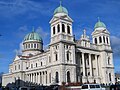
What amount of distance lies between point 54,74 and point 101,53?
23.7 meters

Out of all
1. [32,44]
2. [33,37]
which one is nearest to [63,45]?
[32,44]

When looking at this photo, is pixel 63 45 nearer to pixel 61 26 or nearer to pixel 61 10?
pixel 61 26

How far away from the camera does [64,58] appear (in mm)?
67938

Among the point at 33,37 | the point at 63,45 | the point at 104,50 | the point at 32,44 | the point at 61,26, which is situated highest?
the point at 33,37

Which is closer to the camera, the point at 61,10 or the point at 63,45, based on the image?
the point at 63,45

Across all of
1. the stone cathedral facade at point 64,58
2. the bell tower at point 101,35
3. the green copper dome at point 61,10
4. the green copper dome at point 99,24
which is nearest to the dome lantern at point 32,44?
the stone cathedral facade at point 64,58

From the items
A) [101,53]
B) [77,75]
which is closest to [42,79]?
[77,75]

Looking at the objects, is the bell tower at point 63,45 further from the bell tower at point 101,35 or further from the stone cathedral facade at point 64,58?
the bell tower at point 101,35

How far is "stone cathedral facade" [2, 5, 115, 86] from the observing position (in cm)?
6900

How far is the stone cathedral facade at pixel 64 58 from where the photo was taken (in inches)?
2717

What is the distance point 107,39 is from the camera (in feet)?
287

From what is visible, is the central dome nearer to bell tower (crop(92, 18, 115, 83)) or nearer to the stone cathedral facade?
the stone cathedral facade

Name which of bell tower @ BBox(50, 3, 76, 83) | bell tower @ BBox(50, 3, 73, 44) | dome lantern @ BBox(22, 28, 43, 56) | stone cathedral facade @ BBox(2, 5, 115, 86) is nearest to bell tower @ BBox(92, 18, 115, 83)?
stone cathedral facade @ BBox(2, 5, 115, 86)

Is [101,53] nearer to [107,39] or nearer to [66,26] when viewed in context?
[107,39]
